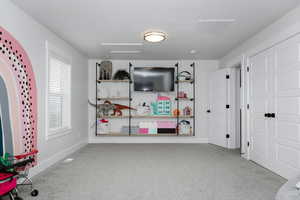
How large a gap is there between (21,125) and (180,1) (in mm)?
2733

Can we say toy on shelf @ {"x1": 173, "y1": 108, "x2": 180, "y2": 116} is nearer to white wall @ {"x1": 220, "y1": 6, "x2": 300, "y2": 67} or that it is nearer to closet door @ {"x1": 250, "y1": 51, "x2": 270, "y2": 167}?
white wall @ {"x1": 220, "y1": 6, "x2": 300, "y2": 67}

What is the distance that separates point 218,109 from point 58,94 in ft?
13.1

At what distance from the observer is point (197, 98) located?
600 cm

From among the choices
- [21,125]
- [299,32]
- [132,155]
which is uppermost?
[299,32]

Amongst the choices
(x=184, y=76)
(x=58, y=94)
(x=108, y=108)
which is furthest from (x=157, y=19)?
(x=108, y=108)

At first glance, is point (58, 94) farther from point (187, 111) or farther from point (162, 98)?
point (187, 111)

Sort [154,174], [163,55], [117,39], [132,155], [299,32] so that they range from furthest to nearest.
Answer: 1. [163,55]
2. [132,155]
3. [117,39]
4. [154,174]
5. [299,32]

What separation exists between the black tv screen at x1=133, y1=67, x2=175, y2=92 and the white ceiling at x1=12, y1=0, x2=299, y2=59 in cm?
111

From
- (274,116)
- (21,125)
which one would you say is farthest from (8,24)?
(274,116)

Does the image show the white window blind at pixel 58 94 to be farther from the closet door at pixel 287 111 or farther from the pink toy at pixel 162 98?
the closet door at pixel 287 111

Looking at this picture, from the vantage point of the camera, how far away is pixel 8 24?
2.59 m

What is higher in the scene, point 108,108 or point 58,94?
point 58,94

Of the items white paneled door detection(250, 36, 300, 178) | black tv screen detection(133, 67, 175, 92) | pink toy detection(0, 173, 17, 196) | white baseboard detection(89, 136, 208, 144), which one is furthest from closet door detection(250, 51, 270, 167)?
pink toy detection(0, 173, 17, 196)

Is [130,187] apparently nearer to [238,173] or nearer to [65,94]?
[238,173]
